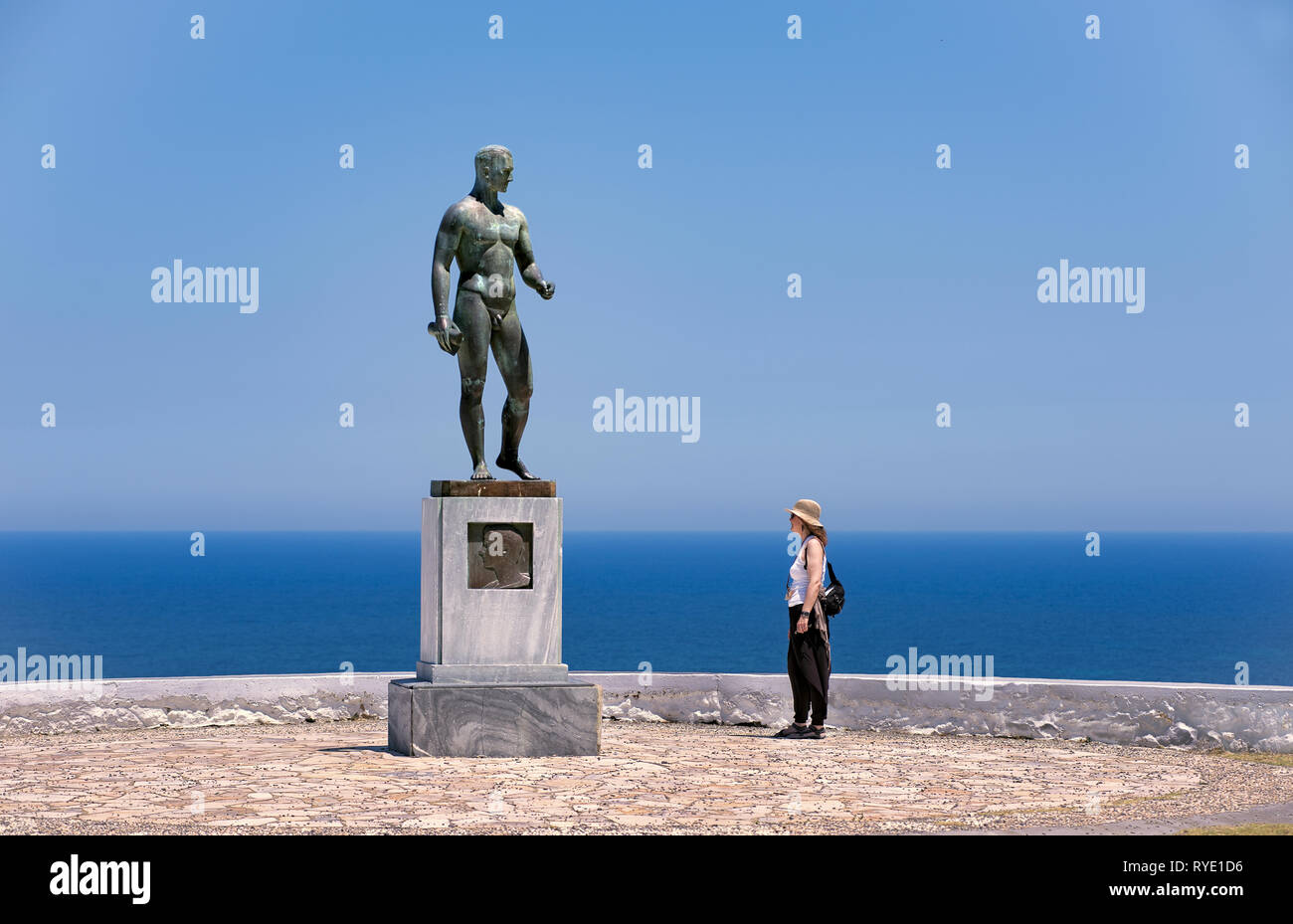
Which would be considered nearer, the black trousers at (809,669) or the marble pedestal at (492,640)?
the marble pedestal at (492,640)

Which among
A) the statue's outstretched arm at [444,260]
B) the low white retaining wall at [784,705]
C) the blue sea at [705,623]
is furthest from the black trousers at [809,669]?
the blue sea at [705,623]

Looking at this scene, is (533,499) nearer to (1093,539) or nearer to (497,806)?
(497,806)

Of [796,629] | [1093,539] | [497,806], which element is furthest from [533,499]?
[1093,539]

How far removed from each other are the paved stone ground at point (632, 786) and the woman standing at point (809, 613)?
1.50 feet

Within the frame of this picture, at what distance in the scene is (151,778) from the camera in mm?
9852

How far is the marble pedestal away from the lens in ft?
35.4

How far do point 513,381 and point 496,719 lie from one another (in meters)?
2.39

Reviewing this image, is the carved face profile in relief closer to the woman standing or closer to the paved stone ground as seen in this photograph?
the paved stone ground

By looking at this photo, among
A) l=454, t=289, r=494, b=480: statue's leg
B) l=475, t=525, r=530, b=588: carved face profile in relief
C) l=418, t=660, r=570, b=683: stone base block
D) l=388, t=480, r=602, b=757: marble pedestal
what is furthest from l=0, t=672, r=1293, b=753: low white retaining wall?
l=454, t=289, r=494, b=480: statue's leg

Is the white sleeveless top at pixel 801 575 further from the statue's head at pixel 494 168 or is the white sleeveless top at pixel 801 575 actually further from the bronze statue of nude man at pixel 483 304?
the statue's head at pixel 494 168

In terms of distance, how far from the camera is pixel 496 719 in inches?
426

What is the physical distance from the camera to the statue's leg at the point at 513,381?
11.6m

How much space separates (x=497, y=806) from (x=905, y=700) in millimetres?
5038

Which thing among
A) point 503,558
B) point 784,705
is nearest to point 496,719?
point 503,558
